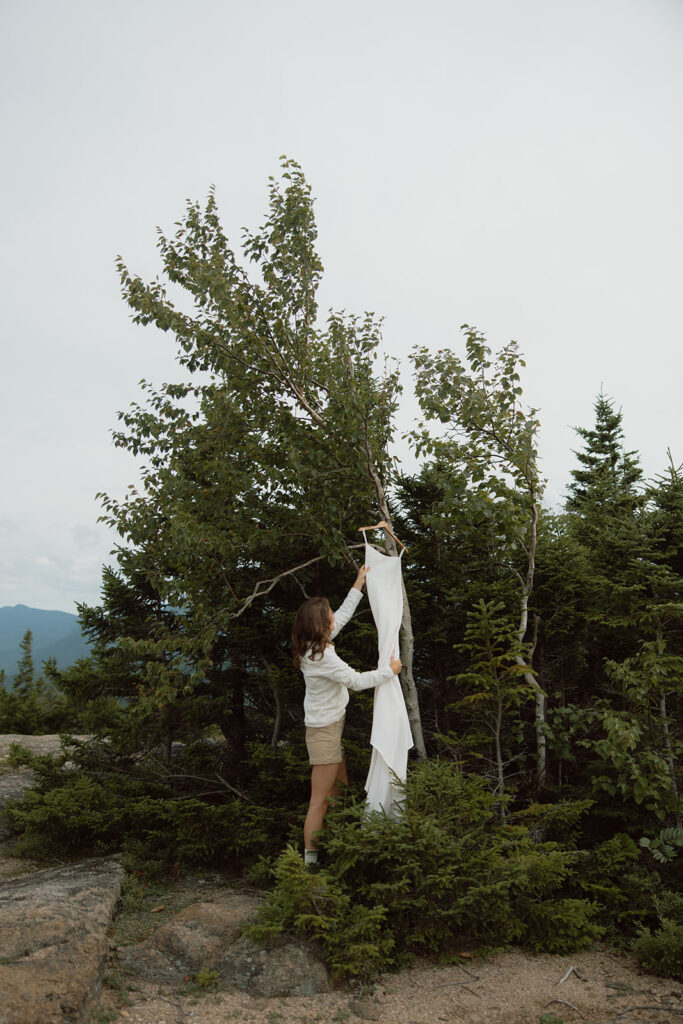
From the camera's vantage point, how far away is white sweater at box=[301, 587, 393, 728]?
5.31m

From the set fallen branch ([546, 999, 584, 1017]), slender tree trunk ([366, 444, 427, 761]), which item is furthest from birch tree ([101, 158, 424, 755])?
fallen branch ([546, 999, 584, 1017])

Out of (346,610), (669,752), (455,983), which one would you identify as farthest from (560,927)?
(346,610)

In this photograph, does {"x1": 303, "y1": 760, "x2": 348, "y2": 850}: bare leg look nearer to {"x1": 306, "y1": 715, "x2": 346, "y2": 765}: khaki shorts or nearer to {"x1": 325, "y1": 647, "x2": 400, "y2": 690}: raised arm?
{"x1": 306, "y1": 715, "x2": 346, "y2": 765}: khaki shorts

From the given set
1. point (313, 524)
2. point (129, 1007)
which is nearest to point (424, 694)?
point (313, 524)

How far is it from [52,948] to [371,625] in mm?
3952

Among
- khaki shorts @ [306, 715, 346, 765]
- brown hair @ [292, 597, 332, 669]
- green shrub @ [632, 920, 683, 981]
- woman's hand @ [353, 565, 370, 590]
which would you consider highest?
woman's hand @ [353, 565, 370, 590]

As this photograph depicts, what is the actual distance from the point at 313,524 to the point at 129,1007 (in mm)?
4013

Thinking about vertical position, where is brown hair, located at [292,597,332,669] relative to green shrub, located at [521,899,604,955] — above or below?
above

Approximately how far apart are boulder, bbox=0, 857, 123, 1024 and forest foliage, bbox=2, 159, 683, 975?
1.42 m

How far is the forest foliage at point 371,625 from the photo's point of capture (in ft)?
17.4

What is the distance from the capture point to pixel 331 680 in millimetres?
5441

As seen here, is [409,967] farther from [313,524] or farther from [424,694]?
[313,524]

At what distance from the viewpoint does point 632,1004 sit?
4.03 m

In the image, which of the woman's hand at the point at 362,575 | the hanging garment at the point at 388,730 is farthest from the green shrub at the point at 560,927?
the woman's hand at the point at 362,575
